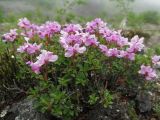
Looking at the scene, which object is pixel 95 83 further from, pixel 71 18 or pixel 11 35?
pixel 71 18

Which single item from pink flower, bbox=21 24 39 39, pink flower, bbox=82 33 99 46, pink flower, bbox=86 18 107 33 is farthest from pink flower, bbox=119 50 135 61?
pink flower, bbox=21 24 39 39

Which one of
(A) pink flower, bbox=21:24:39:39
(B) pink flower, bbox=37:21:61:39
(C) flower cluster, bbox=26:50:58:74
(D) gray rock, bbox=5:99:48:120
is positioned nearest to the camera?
(C) flower cluster, bbox=26:50:58:74

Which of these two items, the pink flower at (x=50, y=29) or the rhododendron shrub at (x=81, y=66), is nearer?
the rhododendron shrub at (x=81, y=66)

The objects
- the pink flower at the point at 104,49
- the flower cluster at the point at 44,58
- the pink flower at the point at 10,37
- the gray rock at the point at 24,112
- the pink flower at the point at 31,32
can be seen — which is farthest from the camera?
the pink flower at the point at 31,32

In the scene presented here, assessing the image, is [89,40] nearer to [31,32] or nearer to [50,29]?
[50,29]

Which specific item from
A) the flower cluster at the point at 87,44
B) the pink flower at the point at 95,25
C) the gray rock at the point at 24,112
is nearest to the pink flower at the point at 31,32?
the flower cluster at the point at 87,44

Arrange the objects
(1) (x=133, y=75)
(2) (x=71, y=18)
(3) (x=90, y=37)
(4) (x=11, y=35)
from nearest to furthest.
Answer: (3) (x=90, y=37) → (1) (x=133, y=75) → (4) (x=11, y=35) → (2) (x=71, y=18)

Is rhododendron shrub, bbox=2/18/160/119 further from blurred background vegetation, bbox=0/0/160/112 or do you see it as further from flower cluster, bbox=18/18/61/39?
blurred background vegetation, bbox=0/0/160/112

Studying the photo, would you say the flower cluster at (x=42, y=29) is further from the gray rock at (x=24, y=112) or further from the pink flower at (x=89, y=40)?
the gray rock at (x=24, y=112)

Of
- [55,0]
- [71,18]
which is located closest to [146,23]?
[55,0]
